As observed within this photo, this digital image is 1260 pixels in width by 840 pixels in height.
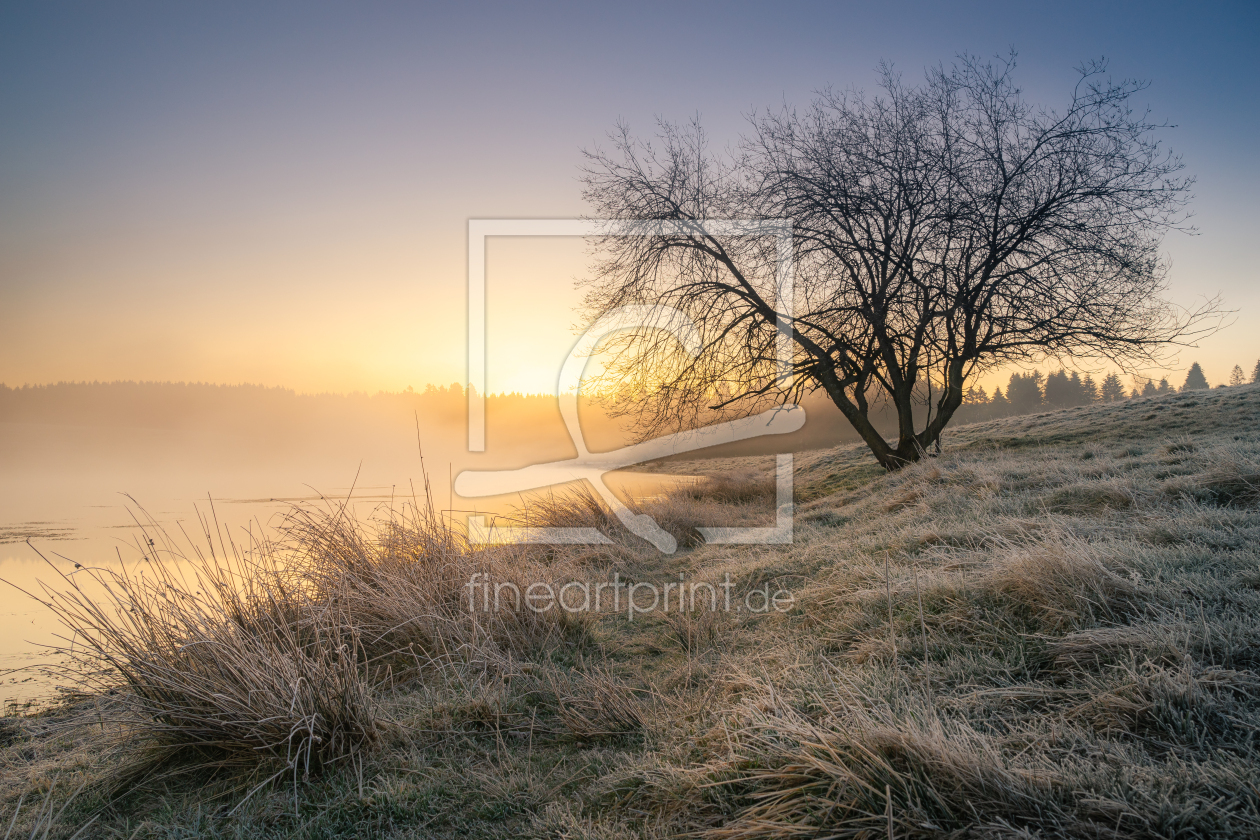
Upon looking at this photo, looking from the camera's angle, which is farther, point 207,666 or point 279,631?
point 279,631

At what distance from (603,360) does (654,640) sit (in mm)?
7117

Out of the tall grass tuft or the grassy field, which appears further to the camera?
the tall grass tuft

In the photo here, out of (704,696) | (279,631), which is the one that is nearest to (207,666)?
(279,631)

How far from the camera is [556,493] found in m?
9.66

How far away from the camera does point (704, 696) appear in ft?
9.98

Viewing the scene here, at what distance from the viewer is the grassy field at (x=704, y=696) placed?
5.87 ft

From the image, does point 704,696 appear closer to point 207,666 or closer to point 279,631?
point 207,666

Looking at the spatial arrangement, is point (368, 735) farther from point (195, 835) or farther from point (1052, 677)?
point (1052, 677)

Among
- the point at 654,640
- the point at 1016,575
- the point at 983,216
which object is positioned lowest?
the point at 654,640

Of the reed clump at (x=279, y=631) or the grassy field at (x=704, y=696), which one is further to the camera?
the reed clump at (x=279, y=631)

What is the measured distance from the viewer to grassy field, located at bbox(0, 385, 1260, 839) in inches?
70.5

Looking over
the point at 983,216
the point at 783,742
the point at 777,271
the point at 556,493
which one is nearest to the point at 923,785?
the point at 783,742

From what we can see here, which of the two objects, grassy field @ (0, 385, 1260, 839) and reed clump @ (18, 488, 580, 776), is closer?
grassy field @ (0, 385, 1260, 839)

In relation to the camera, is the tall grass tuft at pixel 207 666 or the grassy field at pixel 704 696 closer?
the grassy field at pixel 704 696
